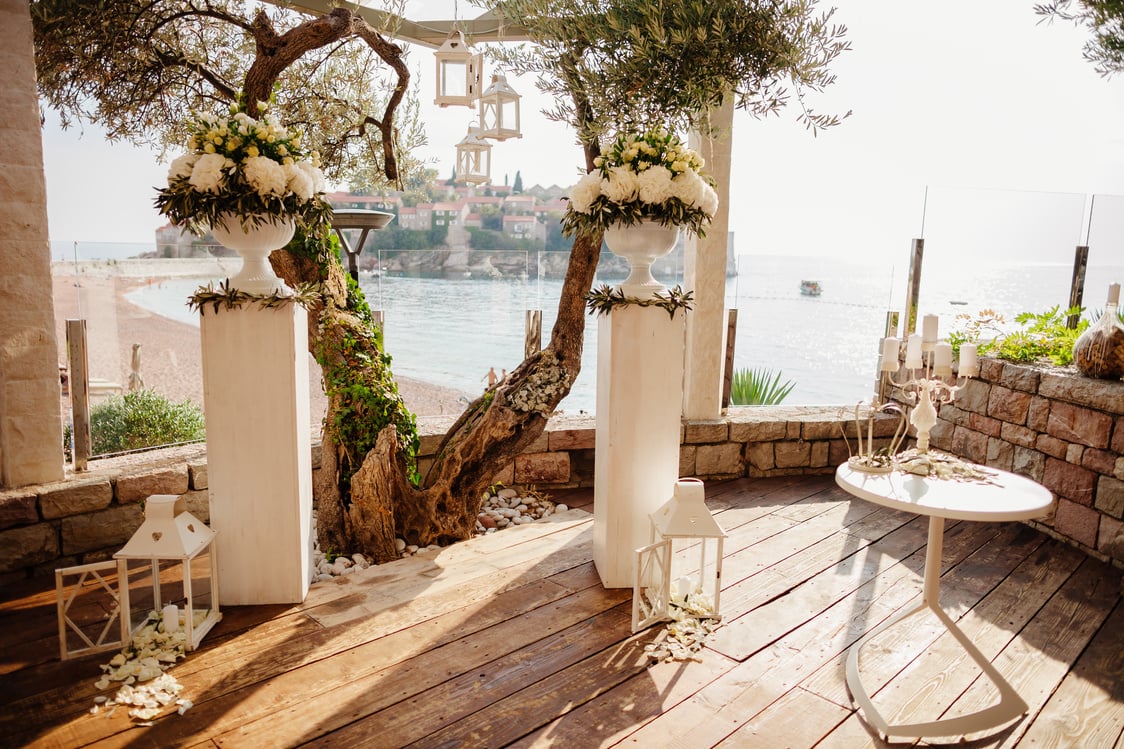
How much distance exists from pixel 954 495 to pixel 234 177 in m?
2.71

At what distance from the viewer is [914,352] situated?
2.54 metres

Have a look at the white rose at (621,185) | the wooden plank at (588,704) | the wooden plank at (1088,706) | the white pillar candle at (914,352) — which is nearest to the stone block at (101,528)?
the wooden plank at (588,704)

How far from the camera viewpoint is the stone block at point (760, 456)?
15.7ft

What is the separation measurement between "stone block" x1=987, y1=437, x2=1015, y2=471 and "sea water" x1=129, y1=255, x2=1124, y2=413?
2.89 ft

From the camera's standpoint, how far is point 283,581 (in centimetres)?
285

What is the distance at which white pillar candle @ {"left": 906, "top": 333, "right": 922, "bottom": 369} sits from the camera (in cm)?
250

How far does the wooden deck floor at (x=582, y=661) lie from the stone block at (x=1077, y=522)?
0.44 feet

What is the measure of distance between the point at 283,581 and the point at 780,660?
195 cm

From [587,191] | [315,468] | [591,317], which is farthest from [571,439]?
[587,191]

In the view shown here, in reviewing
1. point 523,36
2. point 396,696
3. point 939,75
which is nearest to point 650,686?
point 396,696

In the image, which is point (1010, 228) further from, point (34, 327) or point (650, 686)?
point (34, 327)

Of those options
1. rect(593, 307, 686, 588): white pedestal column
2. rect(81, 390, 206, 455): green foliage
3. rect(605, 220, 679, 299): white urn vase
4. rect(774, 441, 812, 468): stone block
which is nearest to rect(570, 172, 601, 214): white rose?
rect(605, 220, 679, 299): white urn vase

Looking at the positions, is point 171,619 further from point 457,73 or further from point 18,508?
point 457,73

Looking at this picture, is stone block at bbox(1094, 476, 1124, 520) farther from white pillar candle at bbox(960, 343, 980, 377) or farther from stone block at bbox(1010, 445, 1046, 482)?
white pillar candle at bbox(960, 343, 980, 377)
